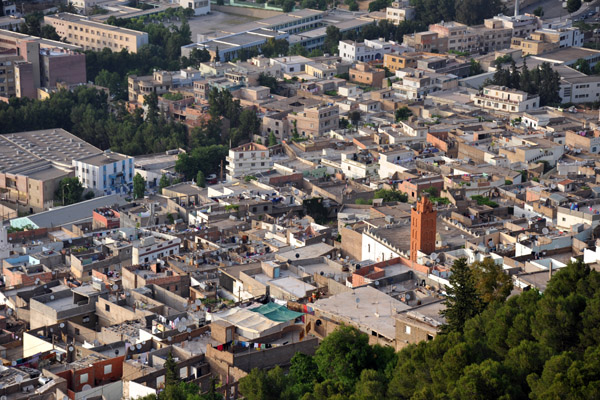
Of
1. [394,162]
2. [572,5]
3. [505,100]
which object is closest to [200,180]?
[394,162]

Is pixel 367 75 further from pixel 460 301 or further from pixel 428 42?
pixel 460 301

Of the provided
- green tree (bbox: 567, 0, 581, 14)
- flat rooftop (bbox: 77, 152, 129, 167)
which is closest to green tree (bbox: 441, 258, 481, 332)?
flat rooftop (bbox: 77, 152, 129, 167)

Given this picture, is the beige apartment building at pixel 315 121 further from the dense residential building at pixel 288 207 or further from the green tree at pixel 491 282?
the green tree at pixel 491 282

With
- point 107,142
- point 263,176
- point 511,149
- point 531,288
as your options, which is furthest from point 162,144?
point 531,288

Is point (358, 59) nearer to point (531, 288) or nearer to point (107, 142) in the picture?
point (107, 142)

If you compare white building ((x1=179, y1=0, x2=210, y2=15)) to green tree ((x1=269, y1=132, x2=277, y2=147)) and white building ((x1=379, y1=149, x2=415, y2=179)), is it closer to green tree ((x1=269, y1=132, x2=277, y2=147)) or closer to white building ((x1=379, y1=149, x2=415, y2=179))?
green tree ((x1=269, y1=132, x2=277, y2=147))
